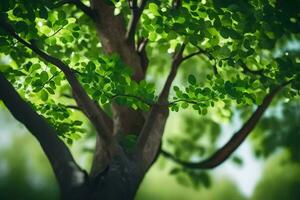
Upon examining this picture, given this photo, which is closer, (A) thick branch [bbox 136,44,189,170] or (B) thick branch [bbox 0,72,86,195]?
(B) thick branch [bbox 0,72,86,195]

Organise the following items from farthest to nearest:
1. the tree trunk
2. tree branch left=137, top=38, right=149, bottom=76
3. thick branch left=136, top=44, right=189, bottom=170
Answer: tree branch left=137, top=38, right=149, bottom=76, thick branch left=136, top=44, right=189, bottom=170, the tree trunk

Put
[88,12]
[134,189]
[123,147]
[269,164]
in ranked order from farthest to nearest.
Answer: [269,164]
[88,12]
[123,147]
[134,189]

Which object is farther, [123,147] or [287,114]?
[287,114]

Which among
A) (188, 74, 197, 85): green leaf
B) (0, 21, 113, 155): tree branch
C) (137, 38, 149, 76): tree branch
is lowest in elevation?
(0, 21, 113, 155): tree branch

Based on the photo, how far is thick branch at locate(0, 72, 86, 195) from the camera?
5652mm

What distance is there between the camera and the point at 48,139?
18.9ft

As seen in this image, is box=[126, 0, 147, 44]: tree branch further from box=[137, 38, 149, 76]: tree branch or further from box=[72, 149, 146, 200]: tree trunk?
box=[72, 149, 146, 200]: tree trunk

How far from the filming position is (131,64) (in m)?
7.91

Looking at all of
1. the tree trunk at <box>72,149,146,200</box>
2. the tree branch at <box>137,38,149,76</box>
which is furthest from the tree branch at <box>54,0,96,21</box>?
the tree trunk at <box>72,149,146,200</box>

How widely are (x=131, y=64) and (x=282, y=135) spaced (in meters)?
7.32

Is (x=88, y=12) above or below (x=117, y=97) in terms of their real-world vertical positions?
above

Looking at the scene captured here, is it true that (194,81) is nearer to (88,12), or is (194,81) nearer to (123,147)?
(123,147)

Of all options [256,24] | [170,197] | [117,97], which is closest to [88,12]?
[117,97]

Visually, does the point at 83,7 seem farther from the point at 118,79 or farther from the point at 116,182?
the point at 116,182
